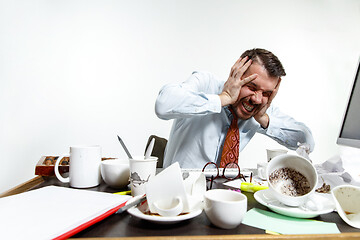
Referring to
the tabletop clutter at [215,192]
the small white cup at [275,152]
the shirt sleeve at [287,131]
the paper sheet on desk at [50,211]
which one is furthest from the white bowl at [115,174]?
the shirt sleeve at [287,131]

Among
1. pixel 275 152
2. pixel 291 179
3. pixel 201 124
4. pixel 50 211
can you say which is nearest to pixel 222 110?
pixel 201 124

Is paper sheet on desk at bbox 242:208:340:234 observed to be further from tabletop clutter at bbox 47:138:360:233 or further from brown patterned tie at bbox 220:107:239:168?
brown patterned tie at bbox 220:107:239:168

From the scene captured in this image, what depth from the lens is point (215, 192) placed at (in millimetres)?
524

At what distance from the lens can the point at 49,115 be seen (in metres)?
1.87

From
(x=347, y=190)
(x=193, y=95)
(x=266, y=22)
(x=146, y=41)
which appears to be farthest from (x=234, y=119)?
(x=266, y=22)

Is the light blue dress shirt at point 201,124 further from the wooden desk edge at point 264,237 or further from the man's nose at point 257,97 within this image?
the wooden desk edge at point 264,237

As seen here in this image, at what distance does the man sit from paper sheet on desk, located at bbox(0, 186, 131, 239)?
686 mm

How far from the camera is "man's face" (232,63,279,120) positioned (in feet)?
4.10

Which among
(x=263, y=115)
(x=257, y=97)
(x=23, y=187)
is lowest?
(x=23, y=187)

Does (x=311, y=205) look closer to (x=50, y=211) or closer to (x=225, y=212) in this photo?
(x=225, y=212)

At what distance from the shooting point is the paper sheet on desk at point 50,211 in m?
0.39

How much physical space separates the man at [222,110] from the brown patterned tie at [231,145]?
0.01m

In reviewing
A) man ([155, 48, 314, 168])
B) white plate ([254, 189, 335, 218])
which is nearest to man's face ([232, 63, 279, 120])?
man ([155, 48, 314, 168])

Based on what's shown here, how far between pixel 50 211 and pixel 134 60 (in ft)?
5.61
